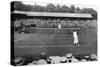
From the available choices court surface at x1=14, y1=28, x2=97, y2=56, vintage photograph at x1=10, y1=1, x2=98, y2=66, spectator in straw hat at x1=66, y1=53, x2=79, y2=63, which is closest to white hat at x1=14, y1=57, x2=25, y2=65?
vintage photograph at x1=10, y1=1, x2=98, y2=66

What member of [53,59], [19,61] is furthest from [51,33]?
[19,61]

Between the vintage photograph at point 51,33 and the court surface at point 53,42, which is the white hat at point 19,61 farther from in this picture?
the court surface at point 53,42

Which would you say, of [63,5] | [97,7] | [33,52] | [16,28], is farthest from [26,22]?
[97,7]

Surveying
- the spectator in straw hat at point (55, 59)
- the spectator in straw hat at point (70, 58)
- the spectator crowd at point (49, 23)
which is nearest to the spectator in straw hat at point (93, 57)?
the spectator in straw hat at point (70, 58)

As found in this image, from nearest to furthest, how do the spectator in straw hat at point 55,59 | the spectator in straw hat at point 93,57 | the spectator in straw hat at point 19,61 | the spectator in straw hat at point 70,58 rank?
the spectator in straw hat at point 19,61 < the spectator in straw hat at point 55,59 < the spectator in straw hat at point 70,58 < the spectator in straw hat at point 93,57

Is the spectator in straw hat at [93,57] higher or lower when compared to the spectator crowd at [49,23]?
lower

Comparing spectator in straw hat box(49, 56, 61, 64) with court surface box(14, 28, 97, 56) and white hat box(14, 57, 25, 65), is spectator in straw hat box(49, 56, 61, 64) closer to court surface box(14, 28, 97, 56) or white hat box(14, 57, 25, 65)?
court surface box(14, 28, 97, 56)

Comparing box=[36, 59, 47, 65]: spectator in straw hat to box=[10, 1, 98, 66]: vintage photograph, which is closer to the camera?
box=[10, 1, 98, 66]: vintage photograph

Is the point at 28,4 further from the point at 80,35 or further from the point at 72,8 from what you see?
the point at 80,35
